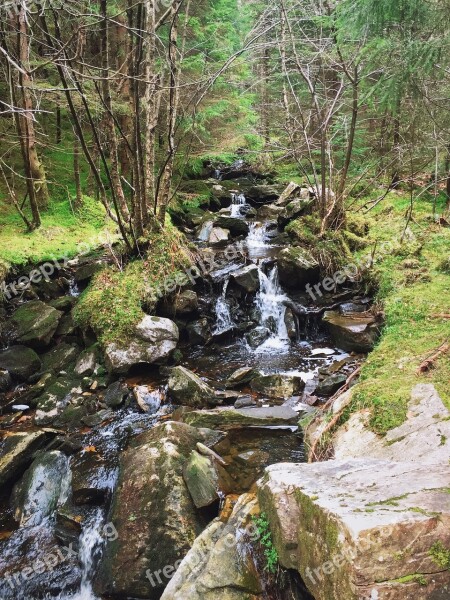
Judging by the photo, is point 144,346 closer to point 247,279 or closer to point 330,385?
point 330,385

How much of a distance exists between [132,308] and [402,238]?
6.03 metres

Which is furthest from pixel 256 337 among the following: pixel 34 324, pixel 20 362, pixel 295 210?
pixel 295 210

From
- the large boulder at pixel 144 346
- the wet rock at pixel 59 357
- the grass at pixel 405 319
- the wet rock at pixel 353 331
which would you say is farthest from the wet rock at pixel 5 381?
the wet rock at pixel 353 331

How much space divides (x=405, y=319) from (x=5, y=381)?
6.38 m

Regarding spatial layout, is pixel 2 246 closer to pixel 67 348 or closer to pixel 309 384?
pixel 67 348

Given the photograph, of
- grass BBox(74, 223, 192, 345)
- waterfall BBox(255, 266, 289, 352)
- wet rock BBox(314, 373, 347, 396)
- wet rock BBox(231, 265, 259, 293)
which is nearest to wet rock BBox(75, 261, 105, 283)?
grass BBox(74, 223, 192, 345)

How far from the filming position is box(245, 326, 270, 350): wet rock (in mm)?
8250

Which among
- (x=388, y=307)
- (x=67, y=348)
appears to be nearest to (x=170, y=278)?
(x=67, y=348)

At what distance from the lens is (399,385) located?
4109 millimetres

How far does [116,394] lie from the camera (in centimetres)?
626

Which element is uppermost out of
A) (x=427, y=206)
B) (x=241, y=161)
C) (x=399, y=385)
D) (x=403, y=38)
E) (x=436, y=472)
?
(x=403, y=38)

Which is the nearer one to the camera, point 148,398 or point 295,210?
point 148,398

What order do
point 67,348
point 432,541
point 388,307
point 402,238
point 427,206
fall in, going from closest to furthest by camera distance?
point 432,541
point 388,307
point 67,348
point 402,238
point 427,206

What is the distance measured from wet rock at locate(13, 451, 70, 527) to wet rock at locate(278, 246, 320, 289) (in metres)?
6.10
